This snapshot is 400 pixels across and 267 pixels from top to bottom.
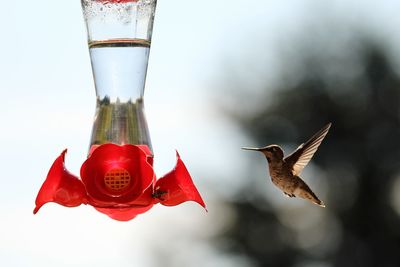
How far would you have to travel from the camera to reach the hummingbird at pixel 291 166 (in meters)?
8.35

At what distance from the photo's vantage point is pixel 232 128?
2977cm

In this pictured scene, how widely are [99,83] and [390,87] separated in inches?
875

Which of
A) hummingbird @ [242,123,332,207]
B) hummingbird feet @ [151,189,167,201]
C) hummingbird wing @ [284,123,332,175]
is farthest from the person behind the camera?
hummingbird wing @ [284,123,332,175]

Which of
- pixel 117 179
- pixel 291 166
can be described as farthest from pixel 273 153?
pixel 117 179

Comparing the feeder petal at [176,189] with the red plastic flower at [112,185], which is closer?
the red plastic flower at [112,185]

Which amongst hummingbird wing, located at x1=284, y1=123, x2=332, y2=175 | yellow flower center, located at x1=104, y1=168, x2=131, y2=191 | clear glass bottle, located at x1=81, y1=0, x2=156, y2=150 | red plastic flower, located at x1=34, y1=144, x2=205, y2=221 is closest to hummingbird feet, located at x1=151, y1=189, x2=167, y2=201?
red plastic flower, located at x1=34, y1=144, x2=205, y2=221

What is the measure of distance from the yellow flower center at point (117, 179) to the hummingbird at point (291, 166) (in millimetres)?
942

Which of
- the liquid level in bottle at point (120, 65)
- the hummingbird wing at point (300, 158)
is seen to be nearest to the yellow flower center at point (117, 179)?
the liquid level in bottle at point (120, 65)

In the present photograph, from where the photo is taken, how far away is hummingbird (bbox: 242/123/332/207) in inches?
329

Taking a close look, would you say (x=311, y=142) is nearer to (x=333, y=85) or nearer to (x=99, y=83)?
(x=99, y=83)

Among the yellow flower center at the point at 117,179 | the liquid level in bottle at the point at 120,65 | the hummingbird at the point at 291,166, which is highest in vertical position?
the liquid level in bottle at the point at 120,65

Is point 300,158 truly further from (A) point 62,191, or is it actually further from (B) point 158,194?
(A) point 62,191

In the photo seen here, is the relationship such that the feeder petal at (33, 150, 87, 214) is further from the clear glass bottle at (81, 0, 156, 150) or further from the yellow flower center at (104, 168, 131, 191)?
the clear glass bottle at (81, 0, 156, 150)

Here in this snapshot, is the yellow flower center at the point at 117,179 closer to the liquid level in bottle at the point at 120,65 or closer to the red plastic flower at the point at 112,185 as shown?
the red plastic flower at the point at 112,185
